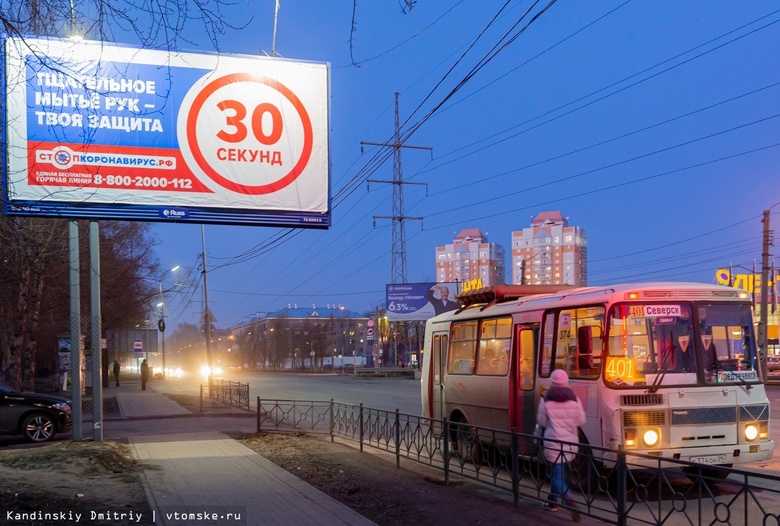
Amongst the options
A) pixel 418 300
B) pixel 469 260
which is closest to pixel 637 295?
pixel 418 300

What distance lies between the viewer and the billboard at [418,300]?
201ft

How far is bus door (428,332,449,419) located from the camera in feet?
49.5

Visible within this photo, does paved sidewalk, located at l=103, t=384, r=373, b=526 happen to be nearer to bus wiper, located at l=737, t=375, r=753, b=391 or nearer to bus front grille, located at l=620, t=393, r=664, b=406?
bus front grille, located at l=620, t=393, r=664, b=406

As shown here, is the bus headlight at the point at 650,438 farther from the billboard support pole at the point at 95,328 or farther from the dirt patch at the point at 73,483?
the billboard support pole at the point at 95,328

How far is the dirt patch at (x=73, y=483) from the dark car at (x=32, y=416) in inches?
140

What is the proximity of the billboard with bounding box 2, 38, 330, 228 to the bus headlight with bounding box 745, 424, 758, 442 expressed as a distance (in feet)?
26.0

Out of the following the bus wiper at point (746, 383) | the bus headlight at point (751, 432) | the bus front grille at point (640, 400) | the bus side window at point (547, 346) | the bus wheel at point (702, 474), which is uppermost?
the bus side window at point (547, 346)

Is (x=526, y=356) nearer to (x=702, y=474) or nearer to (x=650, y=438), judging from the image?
(x=650, y=438)

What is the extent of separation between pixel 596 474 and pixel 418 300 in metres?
53.9

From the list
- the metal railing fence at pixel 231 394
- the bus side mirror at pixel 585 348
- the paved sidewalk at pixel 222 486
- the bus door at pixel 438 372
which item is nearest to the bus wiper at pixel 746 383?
the bus side mirror at pixel 585 348

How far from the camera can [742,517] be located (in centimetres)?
611

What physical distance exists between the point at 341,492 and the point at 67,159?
738cm

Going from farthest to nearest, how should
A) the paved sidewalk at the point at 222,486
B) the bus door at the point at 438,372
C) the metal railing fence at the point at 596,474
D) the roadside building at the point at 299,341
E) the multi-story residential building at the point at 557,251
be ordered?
the roadside building at the point at 299,341 < the multi-story residential building at the point at 557,251 < the bus door at the point at 438,372 < the paved sidewalk at the point at 222,486 < the metal railing fence at the point at 596,474

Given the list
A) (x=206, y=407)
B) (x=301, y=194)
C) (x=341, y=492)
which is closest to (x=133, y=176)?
(x=301, y=194)
